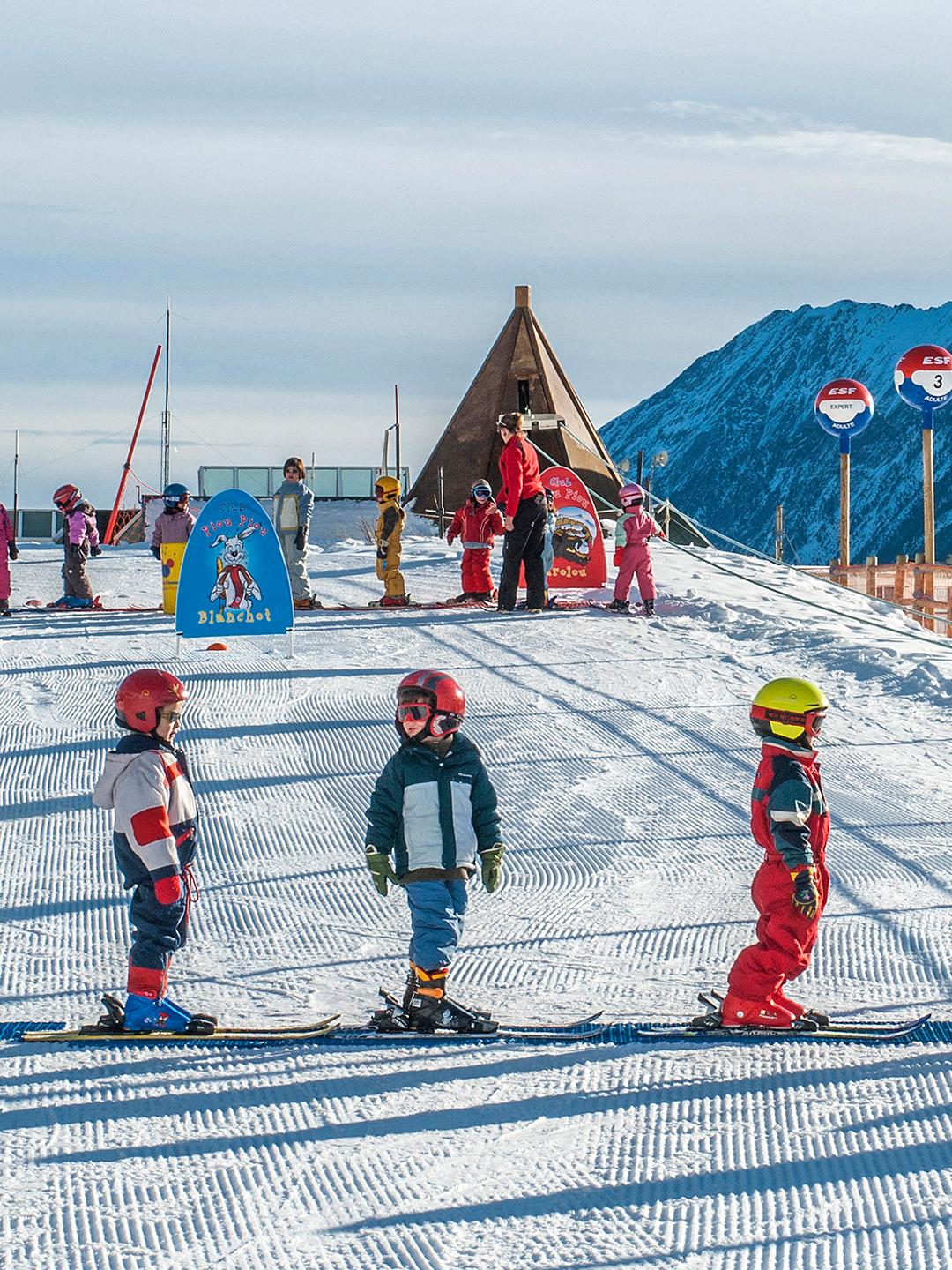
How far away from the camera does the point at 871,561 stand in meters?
23.0

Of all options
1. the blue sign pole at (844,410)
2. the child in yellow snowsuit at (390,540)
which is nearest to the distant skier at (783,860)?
the child in yellow snowsuit at (390,540)

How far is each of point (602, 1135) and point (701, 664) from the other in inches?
336

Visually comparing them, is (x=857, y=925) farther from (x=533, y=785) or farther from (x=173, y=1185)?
(x=173, y=1185)

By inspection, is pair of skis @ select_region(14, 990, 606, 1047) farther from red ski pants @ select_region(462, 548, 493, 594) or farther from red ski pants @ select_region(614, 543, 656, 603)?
red ski pants @ select_region(462, 548, 493, 594)

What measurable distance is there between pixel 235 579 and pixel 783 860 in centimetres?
760

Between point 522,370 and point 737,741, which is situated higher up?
point 522,370

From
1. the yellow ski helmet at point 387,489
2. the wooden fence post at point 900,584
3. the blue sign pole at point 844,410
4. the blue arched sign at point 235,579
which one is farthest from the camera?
the blue sign pole at point 844,410

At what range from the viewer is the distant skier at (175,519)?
14531 mm

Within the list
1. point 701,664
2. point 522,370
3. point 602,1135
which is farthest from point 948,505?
point 602,1135

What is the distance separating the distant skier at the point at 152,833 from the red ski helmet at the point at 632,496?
384 inches

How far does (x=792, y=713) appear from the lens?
556 cm

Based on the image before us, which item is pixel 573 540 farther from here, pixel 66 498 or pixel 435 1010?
pixel 435 1010

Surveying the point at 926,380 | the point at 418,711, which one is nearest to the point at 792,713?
the point at 418,711

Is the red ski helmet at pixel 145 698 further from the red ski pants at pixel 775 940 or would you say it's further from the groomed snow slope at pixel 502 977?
the red ski pants at pixel 775 940
